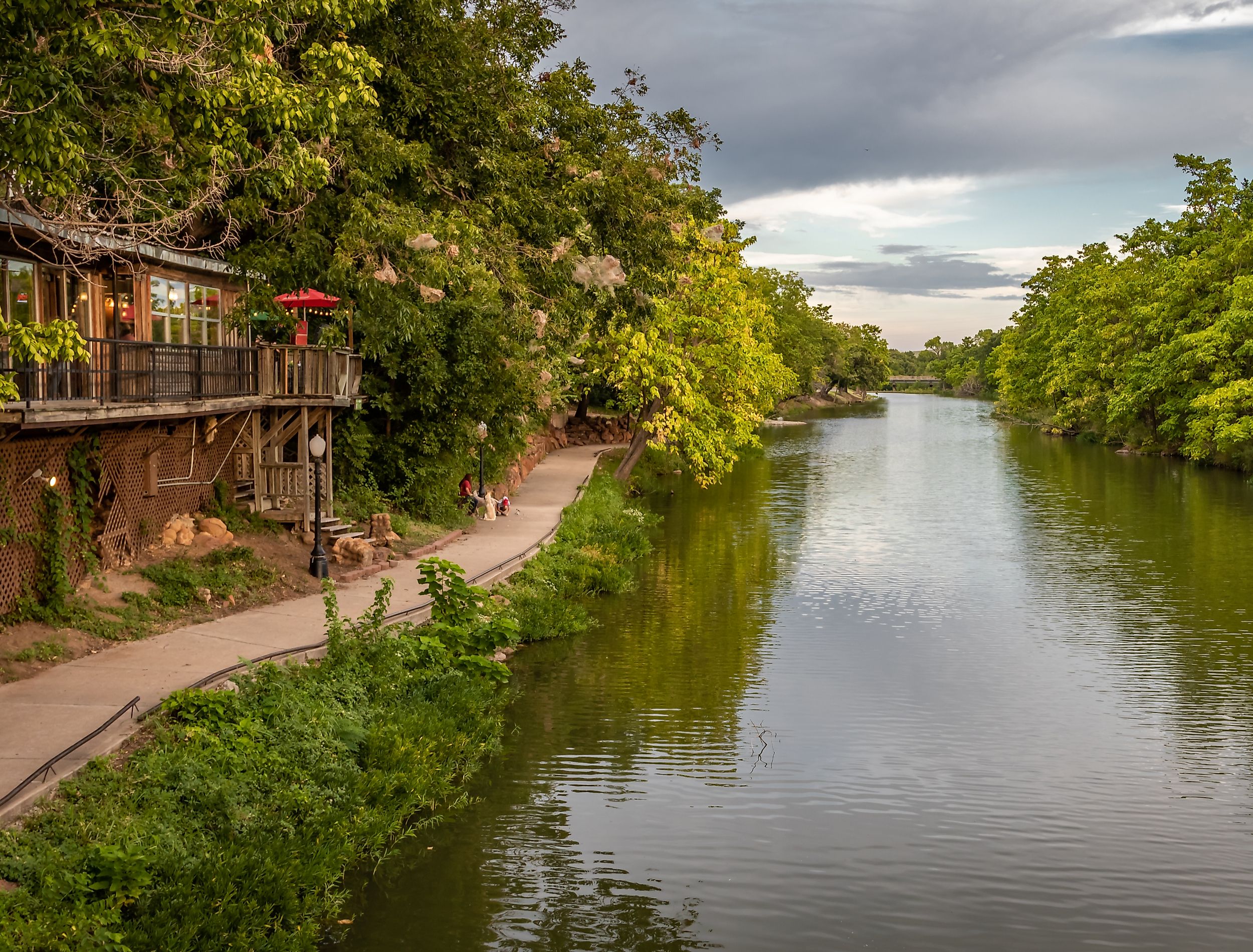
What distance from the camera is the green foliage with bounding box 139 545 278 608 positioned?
16734 mm

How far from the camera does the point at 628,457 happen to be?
41.0 metres

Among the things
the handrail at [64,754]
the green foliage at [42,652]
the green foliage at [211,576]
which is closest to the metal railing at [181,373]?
the green foliage at [211,576]

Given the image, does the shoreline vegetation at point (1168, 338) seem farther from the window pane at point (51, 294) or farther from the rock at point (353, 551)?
the window pane at point (51, 294)

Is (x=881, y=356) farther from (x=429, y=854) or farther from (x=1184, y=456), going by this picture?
(x=429, y=854)

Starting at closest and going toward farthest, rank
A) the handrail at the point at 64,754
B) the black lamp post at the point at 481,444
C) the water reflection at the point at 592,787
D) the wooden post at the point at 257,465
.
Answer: the handrail at the point at 64,754 < the water reflection at the point at 592,787 < the wooden post at the point at 257,465 < the black lamp post at the point at 481,444

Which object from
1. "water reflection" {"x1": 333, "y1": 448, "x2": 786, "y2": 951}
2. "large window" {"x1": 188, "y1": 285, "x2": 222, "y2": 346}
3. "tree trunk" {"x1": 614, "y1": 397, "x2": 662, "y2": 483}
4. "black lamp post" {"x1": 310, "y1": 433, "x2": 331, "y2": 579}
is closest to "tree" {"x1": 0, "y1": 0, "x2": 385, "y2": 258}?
"black lamp post" {"x1": 310, "y1": 433, "x2": 331, "y2": 579}

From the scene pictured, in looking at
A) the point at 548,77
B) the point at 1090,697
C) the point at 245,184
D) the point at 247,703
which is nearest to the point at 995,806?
the point at 1090,697

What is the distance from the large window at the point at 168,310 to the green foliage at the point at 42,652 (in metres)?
8.50

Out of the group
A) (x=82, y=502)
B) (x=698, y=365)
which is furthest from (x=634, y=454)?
(x=82, y=502)

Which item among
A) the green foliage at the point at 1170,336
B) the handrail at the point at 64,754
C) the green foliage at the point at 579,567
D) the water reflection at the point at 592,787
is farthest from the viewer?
the green foliage at the point at 1170,336

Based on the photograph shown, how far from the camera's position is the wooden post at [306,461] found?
21.3 m

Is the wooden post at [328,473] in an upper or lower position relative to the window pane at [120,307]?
lower

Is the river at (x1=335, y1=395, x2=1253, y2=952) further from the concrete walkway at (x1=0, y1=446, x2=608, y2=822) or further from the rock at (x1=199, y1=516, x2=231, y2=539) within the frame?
the rock at (x1=199, y1=516, x2=231, y2=539)

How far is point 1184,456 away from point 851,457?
697 inches
